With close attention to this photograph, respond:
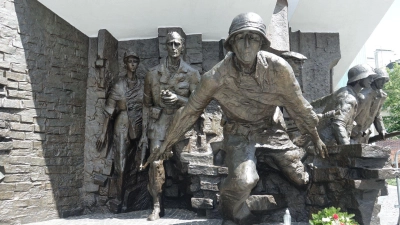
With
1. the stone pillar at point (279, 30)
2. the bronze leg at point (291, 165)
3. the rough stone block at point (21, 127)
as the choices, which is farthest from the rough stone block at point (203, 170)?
the stone pillar at point (279, 30)

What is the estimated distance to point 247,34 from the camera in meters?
3.71

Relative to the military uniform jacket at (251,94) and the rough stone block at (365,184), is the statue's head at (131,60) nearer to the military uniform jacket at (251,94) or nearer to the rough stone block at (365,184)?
the military uniform jacket at (251,94)

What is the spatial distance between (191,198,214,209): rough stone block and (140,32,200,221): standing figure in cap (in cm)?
55

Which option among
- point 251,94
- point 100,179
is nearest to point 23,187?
point 100,179

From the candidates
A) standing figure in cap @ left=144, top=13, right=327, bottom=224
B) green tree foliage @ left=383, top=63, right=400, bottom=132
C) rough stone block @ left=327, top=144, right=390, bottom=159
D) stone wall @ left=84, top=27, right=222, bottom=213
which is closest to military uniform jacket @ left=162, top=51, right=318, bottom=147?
standing figure in cap @ left=144, top=13, right=327, bottom=224

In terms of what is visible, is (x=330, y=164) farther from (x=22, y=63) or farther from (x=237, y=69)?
(x=22, y=63)

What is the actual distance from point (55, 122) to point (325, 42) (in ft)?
18.4

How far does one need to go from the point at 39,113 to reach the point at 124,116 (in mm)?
1369

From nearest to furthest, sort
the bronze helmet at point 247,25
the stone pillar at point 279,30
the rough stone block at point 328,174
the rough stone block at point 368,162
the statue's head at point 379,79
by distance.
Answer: the bronze helmet at point 247,25, the rough stone block at point 368,162, the rough stone block at point 328,174, the statue's head at point 379,79, the stone pillar at point 279,30

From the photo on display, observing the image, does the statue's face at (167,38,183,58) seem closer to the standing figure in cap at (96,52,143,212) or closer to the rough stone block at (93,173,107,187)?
the standing figure in cap at (96,52,143,212)

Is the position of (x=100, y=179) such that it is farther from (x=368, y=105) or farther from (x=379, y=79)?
(x=379, y=79)

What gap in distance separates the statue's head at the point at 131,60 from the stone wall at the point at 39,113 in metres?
0.80

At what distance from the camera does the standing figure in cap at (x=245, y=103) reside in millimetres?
3795

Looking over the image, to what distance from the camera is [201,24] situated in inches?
268
